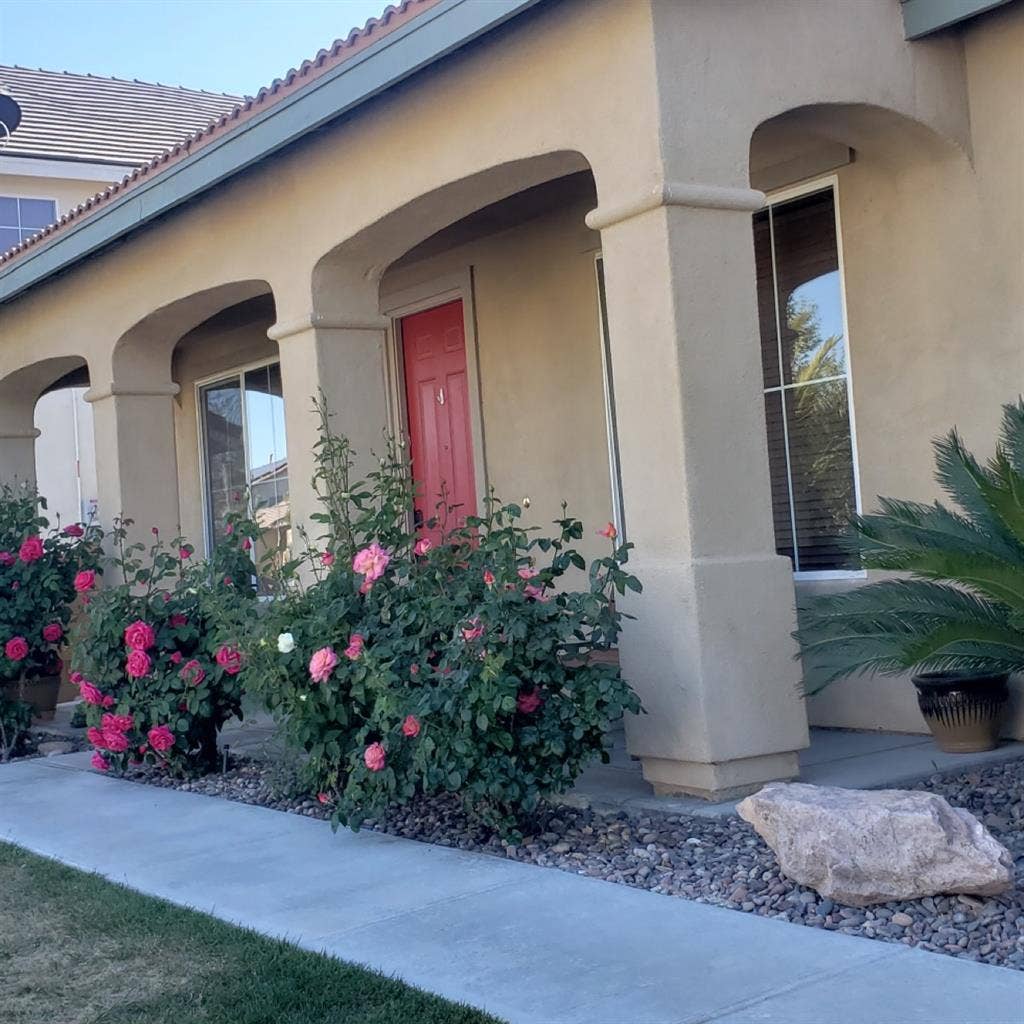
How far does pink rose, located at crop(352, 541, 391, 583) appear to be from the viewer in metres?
5.97

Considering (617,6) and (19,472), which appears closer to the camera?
(617,6)

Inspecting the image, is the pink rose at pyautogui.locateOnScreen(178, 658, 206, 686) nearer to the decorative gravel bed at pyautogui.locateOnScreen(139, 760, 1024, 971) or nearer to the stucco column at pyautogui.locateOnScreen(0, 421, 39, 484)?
the decorative gravel bed at pyautogui.locateOnScreen(139, 760, 1024, 971)

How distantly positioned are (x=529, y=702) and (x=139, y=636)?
283 centimetres

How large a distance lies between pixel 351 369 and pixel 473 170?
5.67 ft

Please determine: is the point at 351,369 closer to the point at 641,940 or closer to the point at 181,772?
the point at 181,772

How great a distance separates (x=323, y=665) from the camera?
5.79 meters

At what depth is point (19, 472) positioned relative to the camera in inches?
487

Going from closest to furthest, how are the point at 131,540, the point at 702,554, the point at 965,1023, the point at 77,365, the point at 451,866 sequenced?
the point at 965,1023, the point at 451,866, the point at 702,554, the point at 131,540, the point at 77,365

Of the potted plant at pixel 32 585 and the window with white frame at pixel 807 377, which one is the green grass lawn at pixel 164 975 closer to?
the window with white frame at pixel 807 377

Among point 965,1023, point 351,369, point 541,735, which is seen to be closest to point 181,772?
point 351,369

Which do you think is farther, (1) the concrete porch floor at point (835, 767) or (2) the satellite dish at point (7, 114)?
(2) the satellite dish at point (7, 114)

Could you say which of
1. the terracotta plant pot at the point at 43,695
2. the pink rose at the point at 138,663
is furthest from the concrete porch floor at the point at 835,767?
the terracotta plant pot at the point at 43,695

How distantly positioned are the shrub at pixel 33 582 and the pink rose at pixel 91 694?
163 cm

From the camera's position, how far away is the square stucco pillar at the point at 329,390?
805 cm
